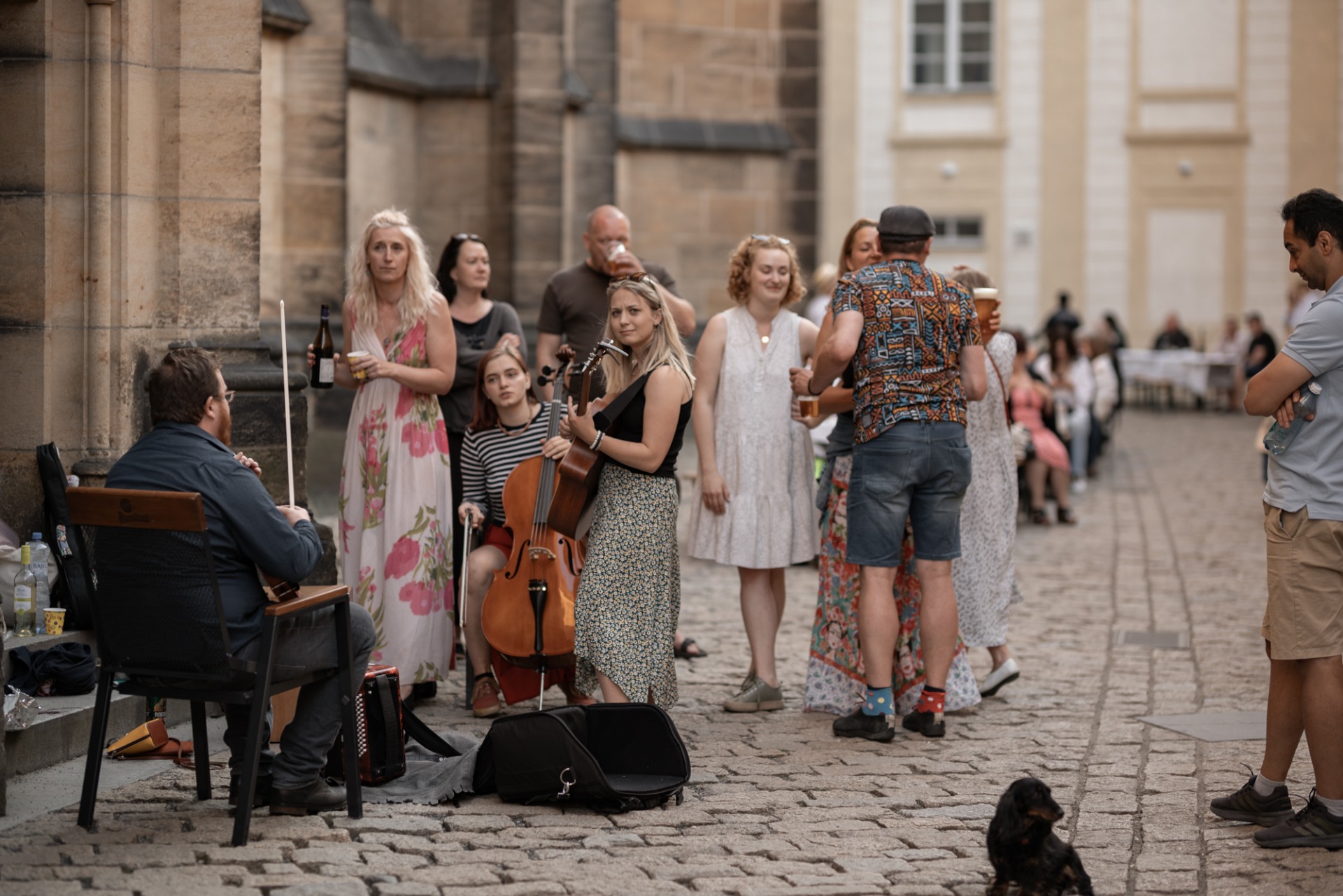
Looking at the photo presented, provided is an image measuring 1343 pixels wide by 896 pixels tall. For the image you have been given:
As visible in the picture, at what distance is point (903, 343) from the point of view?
629 cm

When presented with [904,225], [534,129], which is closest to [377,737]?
[904,225]

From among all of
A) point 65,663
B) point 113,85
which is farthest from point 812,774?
point 113,85

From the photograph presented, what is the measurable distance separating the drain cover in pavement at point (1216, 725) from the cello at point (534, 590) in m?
2.42

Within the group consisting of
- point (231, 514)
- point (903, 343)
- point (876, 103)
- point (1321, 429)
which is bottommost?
point (231, 514)

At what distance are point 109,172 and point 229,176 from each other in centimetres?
50

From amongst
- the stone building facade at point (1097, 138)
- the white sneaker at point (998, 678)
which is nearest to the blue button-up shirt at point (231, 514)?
the white sneaker at point (998, 678)

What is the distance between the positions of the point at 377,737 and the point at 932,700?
2.17 meters

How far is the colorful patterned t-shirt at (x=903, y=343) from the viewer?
6.28m

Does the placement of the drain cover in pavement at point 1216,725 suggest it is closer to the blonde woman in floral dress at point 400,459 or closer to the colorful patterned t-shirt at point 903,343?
the colorful patterned t-shirt at point 903,343

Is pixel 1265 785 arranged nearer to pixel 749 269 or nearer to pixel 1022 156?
pixel 749 269

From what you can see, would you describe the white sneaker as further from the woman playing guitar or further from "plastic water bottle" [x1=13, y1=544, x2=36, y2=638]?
"plastic water bottle" [x1=13, y1=544, x2=36, y2=638]

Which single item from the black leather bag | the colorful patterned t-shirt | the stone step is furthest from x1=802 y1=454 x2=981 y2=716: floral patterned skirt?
the stone step

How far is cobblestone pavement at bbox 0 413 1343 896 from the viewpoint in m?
4.61

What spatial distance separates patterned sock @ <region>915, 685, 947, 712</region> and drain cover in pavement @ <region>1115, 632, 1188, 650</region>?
2438mm
